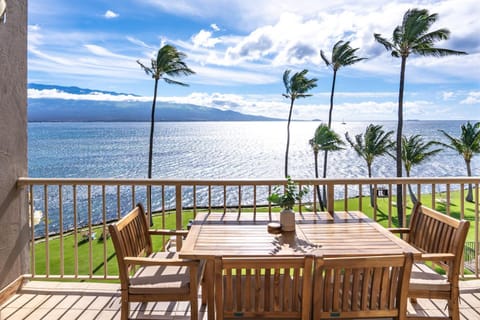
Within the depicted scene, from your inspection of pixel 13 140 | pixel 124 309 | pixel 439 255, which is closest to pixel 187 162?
pixel 13 140

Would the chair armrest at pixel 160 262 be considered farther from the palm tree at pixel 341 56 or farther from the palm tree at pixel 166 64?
the palm tree at pixel 341 56

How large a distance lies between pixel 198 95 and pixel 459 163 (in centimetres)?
4438

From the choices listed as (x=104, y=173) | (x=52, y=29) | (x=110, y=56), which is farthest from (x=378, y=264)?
(x=52, y=29)

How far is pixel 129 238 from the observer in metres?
2.41

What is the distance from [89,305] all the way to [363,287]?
93.5 inches

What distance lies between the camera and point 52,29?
38062 millimetres

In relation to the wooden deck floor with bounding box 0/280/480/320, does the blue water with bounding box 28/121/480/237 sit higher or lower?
lower

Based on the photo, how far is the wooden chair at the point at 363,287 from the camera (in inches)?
64.9

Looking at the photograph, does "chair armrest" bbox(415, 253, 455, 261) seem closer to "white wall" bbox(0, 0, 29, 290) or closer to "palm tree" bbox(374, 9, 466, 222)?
"white wall" bbox(0, 0, 29, 290)

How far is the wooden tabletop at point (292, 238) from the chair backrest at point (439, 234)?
0.28m

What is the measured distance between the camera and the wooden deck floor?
283cm

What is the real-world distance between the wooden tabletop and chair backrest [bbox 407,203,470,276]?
0.28 meters

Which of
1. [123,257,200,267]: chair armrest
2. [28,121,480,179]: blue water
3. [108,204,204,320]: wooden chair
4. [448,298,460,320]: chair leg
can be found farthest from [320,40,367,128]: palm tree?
[123,257,200,267]: chair armrest

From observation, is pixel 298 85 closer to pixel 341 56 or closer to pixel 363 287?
pixel 341 56
